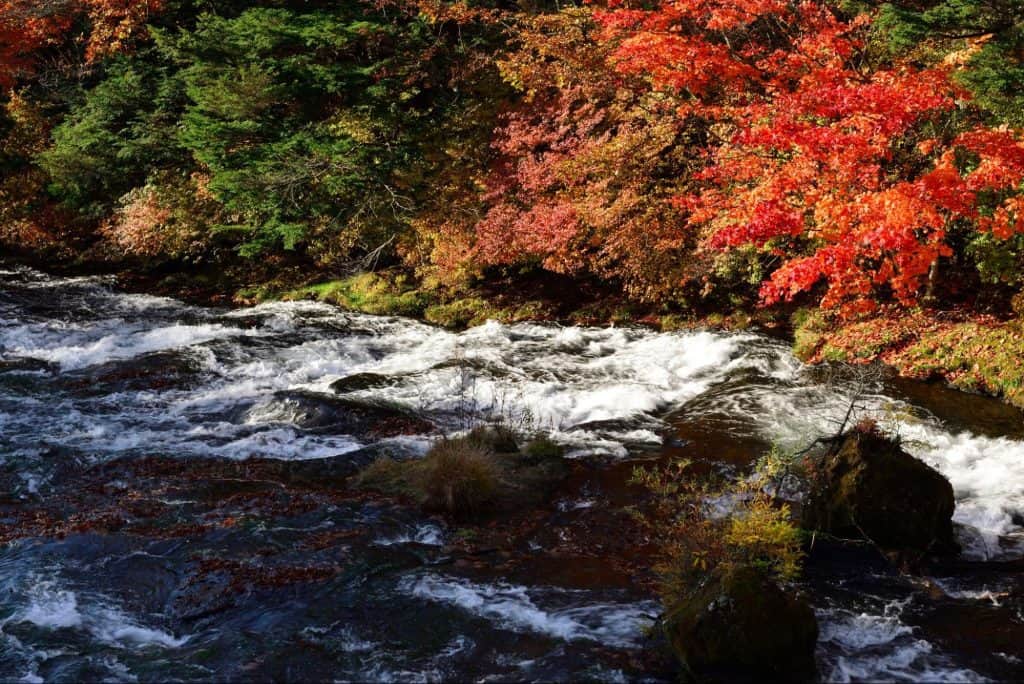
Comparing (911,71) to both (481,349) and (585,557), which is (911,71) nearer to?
(481,349)

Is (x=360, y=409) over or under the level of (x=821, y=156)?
under

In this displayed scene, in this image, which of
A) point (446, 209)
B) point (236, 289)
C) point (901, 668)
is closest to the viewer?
point (901, 668)

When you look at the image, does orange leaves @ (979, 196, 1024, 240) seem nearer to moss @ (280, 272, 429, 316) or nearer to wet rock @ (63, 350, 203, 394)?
moss @ (280, 272, 429, 316)

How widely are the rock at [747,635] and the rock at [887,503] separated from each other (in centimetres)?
217

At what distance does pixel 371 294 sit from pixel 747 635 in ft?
51.6

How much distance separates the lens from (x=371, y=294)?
2056cm

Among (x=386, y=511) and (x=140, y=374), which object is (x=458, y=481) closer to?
(x=386, y=511)

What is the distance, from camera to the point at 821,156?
42.9ft

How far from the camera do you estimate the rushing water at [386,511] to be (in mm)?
6805

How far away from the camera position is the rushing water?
6805 millimetres

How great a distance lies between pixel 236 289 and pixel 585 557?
56.6 ft

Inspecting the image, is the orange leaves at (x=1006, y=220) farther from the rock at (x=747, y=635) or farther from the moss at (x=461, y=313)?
the moss at (x=461, y=313)

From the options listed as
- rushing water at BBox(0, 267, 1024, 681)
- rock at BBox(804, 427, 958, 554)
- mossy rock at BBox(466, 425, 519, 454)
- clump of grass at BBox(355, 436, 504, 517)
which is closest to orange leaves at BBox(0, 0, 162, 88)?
rushing water at BBox(0, 267, 1024, 681)

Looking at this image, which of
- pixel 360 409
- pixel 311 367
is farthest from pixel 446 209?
pixel 360 409
